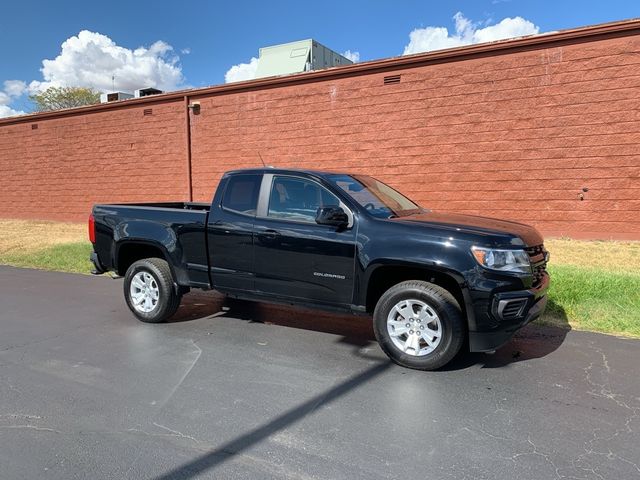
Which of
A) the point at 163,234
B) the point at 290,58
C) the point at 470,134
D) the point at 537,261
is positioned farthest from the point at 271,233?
the point at 290,58

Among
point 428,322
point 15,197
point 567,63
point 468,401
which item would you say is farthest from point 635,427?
point 15,197

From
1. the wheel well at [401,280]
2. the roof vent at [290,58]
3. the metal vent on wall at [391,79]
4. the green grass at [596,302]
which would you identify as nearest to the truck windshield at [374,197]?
the wheel well at [401,280]

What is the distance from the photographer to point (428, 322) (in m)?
4.61

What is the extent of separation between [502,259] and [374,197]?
1.61m

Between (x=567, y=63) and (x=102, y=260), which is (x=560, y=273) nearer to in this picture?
(x=567, y=63)

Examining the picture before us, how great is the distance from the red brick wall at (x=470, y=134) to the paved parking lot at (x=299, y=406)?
535cm

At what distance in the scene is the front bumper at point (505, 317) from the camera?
4.34 metres

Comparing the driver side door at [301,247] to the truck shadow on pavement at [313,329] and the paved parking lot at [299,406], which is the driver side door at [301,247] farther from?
the truck shadow on pavement at [313,329]

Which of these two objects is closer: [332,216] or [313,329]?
[332,216]

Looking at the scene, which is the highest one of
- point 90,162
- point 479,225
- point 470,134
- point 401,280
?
point 470,134

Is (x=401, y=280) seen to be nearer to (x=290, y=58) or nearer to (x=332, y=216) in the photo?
(x=332, y=216)

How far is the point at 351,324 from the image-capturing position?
6.29 metres

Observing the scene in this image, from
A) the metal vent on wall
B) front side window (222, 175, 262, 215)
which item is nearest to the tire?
front side window (222, 175, 262, 215)

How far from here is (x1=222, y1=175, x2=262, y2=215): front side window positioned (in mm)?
5680
